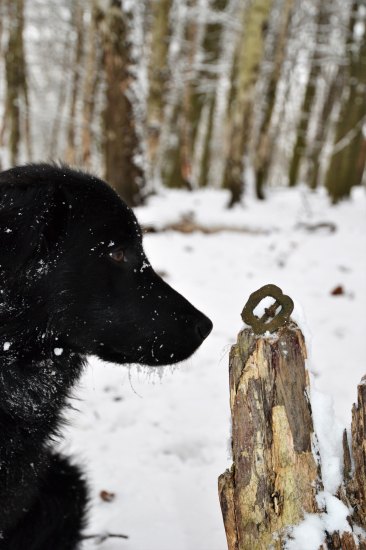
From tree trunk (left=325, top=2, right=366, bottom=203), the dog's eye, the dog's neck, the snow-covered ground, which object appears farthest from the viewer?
tree trunk (left=325, top=2, right=366, bottom=203)

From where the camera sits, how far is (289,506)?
5.18 ft

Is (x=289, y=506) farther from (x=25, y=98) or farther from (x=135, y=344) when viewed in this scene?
(x=25, y=98)

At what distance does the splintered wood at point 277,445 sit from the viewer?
1541mm

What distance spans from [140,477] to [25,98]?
1412 centimetres

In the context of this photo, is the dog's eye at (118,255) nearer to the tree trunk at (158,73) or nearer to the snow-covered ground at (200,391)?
the snow-covered ground at (200,391)

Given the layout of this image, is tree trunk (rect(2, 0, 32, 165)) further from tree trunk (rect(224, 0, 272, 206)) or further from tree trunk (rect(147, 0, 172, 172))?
tree trunk (rect(224, 0, 272, 206))

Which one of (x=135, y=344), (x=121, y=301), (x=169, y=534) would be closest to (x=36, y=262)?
(x=121, y=301)

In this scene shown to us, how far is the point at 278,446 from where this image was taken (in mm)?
1573

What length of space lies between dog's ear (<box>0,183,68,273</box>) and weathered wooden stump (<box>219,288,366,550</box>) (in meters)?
0.83

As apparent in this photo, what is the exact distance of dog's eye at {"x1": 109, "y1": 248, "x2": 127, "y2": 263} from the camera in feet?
6.50

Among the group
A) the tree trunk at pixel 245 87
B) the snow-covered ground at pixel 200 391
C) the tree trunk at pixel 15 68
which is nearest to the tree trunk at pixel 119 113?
the snow-covered ground at pixel 200 391

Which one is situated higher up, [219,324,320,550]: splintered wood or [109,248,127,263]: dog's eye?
[109,248,127,263]: dog's eye

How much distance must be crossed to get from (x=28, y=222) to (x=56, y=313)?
1.25 feet

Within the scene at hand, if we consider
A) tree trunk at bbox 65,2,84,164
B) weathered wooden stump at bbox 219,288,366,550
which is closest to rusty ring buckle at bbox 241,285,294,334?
weathered wooden stump at bbox 219,288,366,550
